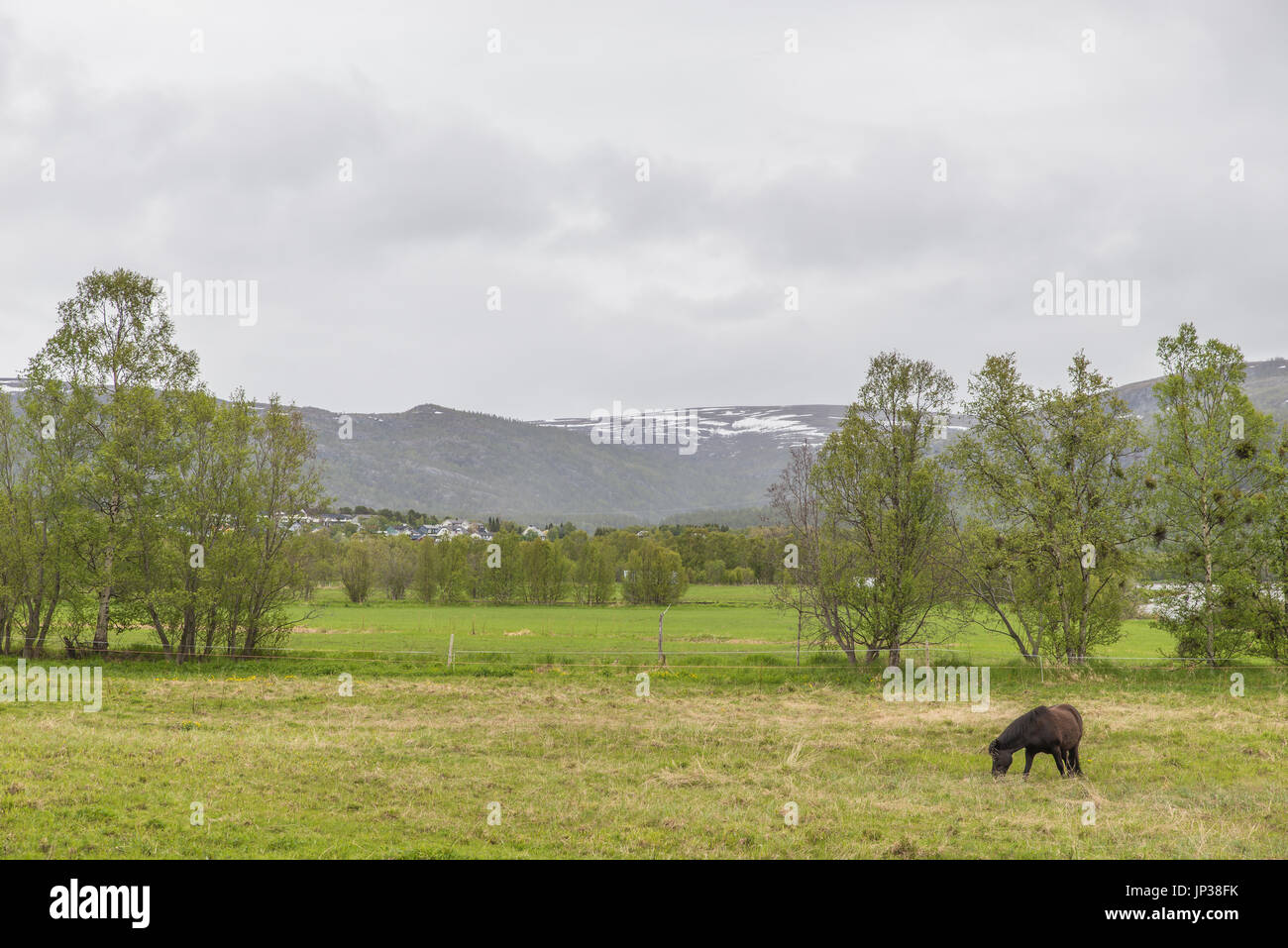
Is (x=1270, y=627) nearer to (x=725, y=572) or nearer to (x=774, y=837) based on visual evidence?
(x=774, y=837)

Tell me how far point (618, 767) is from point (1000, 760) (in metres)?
7.97

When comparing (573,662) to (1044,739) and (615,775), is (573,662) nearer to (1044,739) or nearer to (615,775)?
(615,775)

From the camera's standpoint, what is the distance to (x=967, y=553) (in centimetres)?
3541

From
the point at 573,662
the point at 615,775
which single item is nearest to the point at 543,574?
the point at 573,662

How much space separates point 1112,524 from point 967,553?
574cm

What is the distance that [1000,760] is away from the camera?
16969mm

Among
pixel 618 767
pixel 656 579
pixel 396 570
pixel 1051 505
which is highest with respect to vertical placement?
pixel 1051 505

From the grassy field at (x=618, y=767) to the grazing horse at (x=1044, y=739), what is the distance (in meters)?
0.59

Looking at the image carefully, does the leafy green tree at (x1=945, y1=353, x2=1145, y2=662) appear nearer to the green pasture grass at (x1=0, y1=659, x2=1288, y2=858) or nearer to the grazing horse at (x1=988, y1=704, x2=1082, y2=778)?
the green pasture grass at (x1=0, y1=659, x2=1288, y2=858)

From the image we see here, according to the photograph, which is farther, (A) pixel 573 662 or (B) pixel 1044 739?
(A) pixel 573 662

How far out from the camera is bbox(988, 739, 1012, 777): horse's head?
16.9m

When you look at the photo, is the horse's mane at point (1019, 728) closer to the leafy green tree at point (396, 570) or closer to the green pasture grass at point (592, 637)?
the green pasture grass at point (592, 637)

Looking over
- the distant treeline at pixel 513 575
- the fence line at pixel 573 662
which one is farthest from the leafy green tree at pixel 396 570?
the fence line at pixel 573 662

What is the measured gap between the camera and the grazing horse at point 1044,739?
16.6 meters
